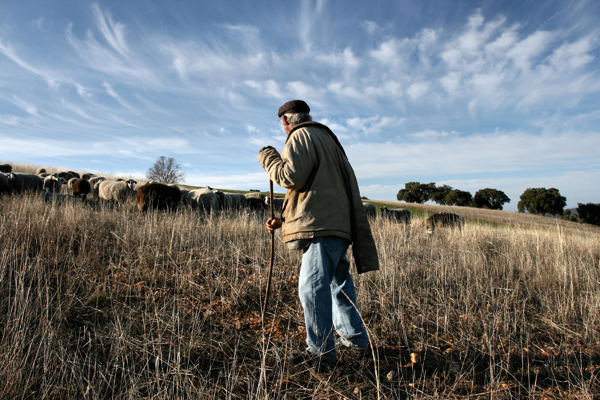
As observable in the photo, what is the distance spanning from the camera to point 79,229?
6027 millimetres

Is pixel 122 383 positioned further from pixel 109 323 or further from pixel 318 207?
pixel 318 207

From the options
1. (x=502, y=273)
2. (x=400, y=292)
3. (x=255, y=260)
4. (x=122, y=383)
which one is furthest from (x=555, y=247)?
(x=122, y=383)

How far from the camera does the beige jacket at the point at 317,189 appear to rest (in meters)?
2.37

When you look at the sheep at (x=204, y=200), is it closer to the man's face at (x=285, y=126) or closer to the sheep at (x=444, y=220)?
the sheep at (x=444, y=220)

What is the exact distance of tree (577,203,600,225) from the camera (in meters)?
40.3

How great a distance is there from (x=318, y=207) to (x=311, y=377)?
4.64 ft

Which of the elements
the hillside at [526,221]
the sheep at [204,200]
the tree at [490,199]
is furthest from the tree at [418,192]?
the sheep at [204,200]

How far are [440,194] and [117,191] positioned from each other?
71052 mm

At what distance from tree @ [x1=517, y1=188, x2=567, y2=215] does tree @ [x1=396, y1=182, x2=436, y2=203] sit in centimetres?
1946

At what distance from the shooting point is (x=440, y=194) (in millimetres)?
71000

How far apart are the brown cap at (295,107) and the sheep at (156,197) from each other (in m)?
8.80

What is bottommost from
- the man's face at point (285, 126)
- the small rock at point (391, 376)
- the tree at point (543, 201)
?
the small rock at point (391, 376)

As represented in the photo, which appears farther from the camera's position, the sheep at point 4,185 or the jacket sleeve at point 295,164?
the sheep at point 4,185

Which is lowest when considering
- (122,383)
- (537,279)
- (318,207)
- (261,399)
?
(122,383)
